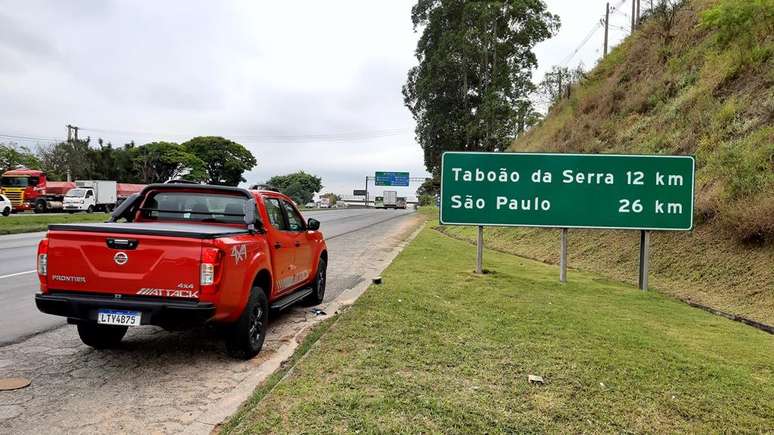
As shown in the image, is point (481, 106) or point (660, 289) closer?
point (660, 289)

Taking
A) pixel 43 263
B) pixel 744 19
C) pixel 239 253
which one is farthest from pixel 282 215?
pixel 744 19

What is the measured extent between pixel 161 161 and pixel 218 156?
33.7 feet

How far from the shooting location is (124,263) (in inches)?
179

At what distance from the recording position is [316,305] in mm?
8016

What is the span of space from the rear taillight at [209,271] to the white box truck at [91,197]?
1571 inches

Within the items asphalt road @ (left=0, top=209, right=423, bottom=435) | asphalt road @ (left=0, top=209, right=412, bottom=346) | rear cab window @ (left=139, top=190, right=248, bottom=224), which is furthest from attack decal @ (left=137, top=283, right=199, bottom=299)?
asphalt road @ (left=0, top=209, right=412, bottom=346)

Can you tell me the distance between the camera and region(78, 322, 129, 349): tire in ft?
18.0

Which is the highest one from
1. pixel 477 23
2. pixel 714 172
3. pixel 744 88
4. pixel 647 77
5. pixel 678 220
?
pixel 477 23

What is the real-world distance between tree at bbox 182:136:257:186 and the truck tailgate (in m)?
76.2

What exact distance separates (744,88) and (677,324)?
31.9 ft

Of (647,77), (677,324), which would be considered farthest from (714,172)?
(647,77)

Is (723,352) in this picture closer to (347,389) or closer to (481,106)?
(347,389)

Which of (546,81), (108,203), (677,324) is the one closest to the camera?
(677,324)

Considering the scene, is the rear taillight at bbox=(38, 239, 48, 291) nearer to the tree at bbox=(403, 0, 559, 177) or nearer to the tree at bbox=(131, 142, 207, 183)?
the tree at bbox=(403, 0, 559, 177)
